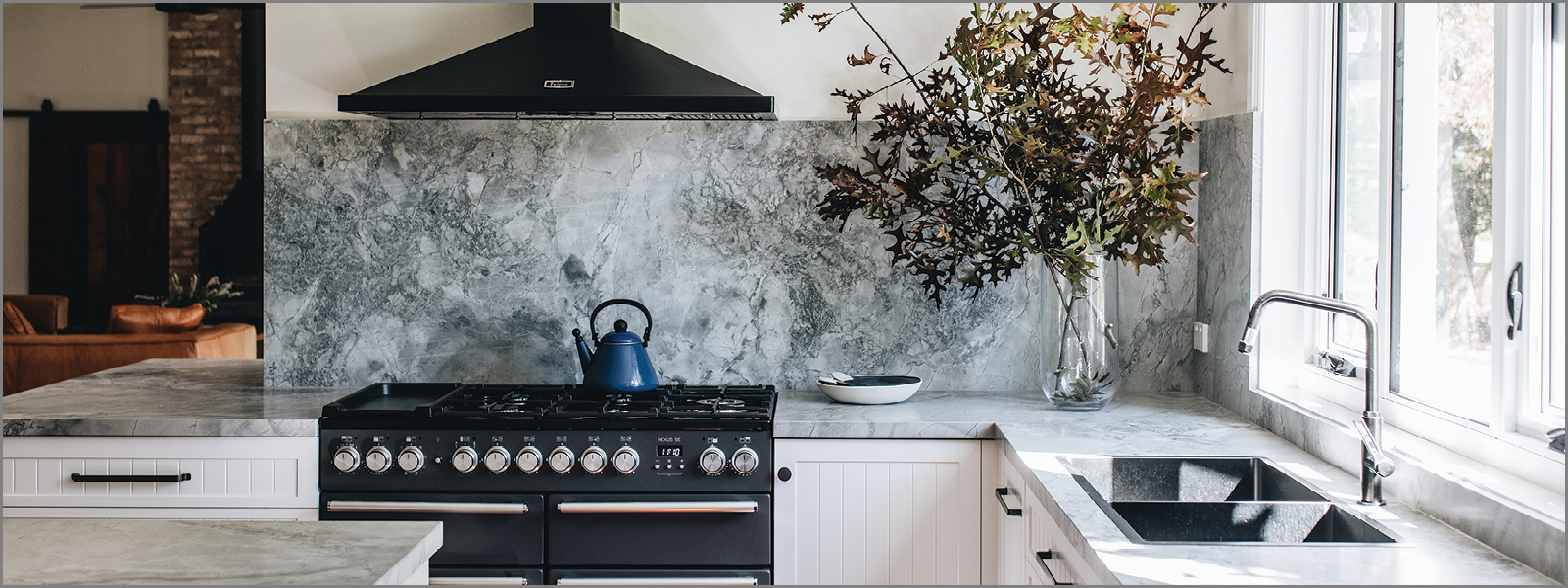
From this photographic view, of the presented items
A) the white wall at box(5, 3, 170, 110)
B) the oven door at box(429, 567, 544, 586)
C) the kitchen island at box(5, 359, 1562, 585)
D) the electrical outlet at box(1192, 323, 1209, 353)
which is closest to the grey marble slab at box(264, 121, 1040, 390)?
the kitchen island at box(5, 359, 1562, 585)

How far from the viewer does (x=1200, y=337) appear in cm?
265

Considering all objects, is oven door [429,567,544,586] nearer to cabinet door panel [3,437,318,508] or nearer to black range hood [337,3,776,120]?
cabinet door panel [3,437,318,508]

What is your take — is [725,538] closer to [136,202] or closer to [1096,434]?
[1096,434]

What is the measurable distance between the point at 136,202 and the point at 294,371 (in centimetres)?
670

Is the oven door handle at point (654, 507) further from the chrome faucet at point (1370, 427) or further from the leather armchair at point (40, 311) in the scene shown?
the leather armchair at point (40, 311)

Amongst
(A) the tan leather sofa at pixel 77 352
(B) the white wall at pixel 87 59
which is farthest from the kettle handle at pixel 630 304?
(B) the white wall at pixel 87 59

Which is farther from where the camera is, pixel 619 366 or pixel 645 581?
pixel 619 366

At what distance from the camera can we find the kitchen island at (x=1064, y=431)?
1.27 meters

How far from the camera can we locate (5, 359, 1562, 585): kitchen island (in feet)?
4.16

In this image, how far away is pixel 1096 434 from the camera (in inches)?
84.2

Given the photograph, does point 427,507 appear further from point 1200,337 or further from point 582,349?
point 1200,337

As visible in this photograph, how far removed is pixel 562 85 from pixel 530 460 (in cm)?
88

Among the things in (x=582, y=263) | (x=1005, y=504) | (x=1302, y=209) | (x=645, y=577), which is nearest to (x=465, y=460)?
(x=645, y=577)

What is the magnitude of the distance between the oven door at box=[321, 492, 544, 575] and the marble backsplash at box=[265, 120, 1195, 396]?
0.62 m
